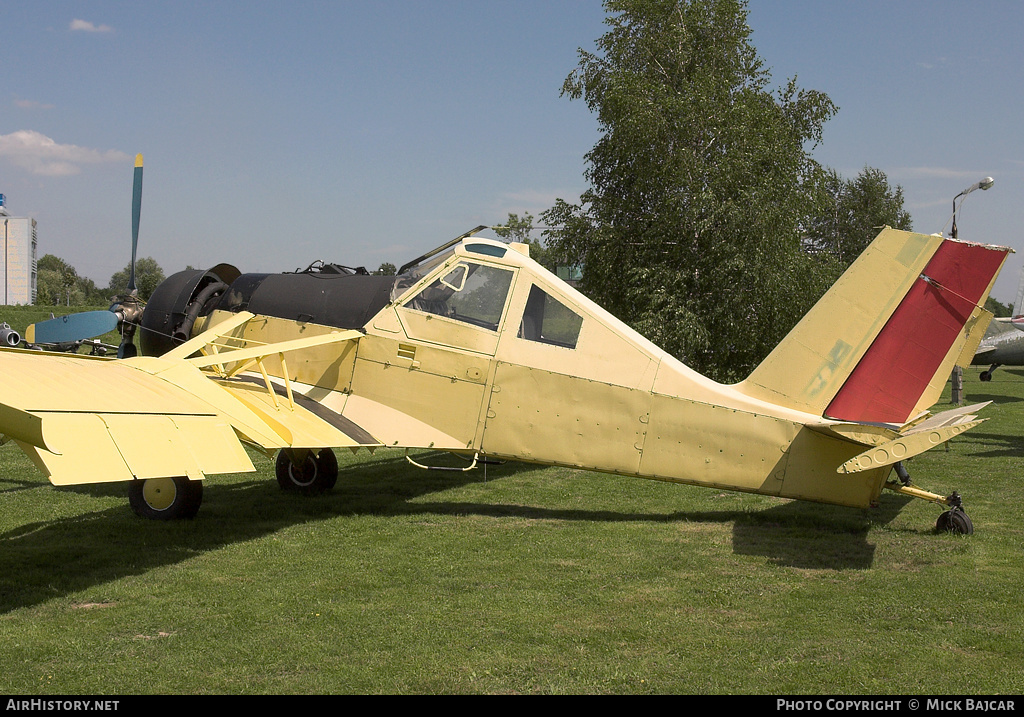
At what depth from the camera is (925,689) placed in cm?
404

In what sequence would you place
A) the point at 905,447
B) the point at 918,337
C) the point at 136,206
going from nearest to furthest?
the point at 905,447 → the point at 918,337 → the point at 136,206

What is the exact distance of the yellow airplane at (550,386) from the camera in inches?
252

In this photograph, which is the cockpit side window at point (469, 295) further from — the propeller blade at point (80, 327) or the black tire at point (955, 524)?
the propeller blade at point (80, 327)

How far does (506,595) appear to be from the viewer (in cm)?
561

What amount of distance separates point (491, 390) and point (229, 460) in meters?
2.71

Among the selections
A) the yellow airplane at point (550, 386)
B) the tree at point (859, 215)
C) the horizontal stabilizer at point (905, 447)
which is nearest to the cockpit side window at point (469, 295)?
the yellow airplane at point (550, 386)

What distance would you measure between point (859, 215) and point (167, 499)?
50253mm

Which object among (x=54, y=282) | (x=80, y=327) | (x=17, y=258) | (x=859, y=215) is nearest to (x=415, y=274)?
(x=80, y=327)

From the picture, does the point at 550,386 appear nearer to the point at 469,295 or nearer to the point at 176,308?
the point at 469,295

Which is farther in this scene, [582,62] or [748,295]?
[582,62]

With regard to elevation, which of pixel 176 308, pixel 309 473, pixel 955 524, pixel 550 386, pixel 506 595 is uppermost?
pixel 550 386

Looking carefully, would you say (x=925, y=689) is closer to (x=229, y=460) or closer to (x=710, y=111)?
(x=229, y=460)

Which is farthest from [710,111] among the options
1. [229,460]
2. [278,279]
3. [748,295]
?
[229,460]

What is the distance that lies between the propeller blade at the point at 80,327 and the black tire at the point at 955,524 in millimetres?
10997
